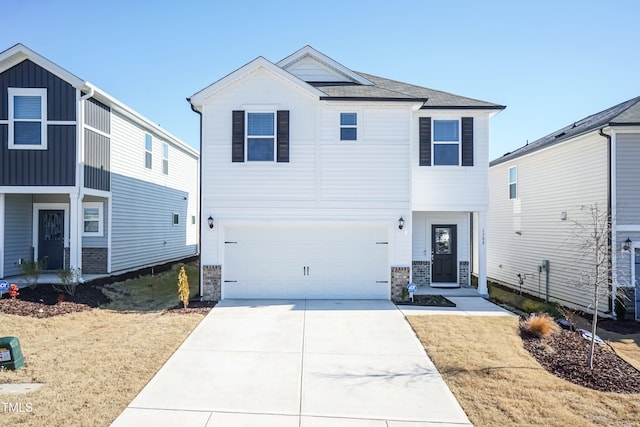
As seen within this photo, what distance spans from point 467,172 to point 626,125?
164 inches

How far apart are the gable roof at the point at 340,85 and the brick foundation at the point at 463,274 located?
17.1 ft

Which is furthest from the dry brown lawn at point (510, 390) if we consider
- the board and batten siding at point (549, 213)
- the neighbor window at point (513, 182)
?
the neighbor window at point (513, 182)

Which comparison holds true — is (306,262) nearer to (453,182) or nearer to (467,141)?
(453,182)

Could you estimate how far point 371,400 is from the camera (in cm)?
523

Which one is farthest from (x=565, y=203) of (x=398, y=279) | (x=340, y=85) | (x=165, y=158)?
(x=165, y=158)

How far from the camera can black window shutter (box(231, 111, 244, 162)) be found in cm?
1127

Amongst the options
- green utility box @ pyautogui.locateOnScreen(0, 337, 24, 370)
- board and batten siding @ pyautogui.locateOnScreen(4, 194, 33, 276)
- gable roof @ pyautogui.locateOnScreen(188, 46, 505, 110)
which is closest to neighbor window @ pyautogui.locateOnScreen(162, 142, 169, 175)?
board and batten siding @ pyautogui.locateOnScreen(4, 194, 33, 276)

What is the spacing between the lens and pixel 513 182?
52.0 feet

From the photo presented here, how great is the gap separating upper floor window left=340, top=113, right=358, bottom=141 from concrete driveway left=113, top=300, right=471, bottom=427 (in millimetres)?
5417

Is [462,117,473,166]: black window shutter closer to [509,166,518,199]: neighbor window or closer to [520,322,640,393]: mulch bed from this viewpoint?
[509,166,518,199]: neighbor window

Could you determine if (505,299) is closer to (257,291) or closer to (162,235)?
(257,291)

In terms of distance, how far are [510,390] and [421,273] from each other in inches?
303

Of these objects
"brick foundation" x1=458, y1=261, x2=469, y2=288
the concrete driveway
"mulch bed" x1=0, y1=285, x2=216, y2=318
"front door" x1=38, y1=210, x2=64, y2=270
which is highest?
"front door" x1=38, y1=210, x2=64, y2=270

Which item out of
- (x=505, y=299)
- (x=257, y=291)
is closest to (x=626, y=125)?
(x=505, y=299)
